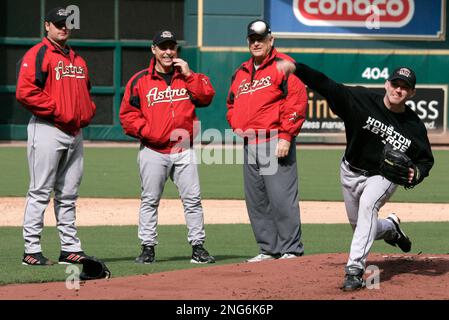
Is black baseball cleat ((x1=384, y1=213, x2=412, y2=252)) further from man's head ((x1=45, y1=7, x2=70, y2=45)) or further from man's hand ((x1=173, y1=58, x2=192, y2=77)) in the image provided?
man's head ((x1=45, y1=7, x2=70, y2=45))

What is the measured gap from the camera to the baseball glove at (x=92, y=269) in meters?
7.48

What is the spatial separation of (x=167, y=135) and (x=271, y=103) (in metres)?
→ 0.89

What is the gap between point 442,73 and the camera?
23.2 m

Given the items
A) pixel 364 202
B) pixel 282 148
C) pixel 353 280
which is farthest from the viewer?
pixel 282 148

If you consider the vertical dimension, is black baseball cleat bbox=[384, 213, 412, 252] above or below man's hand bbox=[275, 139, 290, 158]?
below

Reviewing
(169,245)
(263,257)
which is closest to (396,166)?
(263,257)

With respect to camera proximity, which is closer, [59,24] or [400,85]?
[400,85]

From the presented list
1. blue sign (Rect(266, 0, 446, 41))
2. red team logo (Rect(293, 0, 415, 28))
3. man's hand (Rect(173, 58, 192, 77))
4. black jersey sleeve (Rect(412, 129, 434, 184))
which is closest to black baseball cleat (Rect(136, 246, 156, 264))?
man's hand (Rect(173, 58, 192, 77))

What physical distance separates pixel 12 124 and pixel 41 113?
51.8ft

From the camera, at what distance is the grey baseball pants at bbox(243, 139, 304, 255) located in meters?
8.61

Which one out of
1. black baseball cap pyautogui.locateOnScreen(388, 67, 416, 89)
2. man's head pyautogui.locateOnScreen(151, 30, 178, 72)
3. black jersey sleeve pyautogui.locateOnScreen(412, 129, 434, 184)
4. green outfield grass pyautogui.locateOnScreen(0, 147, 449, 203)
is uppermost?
man's head pyautogui.locateOnScreen(151, 30, 178, 72)

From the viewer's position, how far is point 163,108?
342 inches

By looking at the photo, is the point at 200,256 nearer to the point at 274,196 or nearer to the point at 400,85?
the point at 274,196
